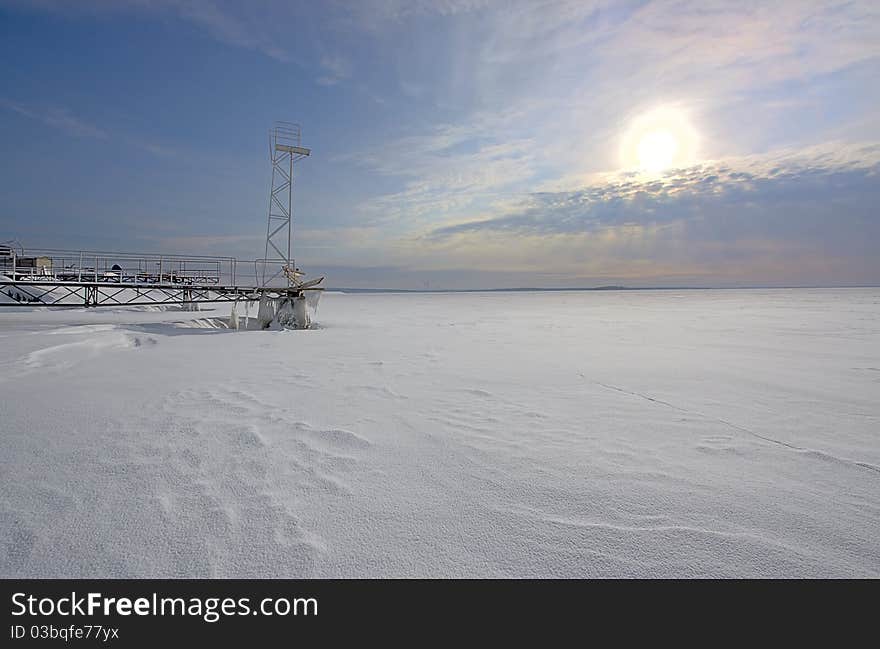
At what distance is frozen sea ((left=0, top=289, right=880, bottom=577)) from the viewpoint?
9.93 feet

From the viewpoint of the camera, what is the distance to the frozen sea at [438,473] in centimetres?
303

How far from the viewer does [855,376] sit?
9.01 meters

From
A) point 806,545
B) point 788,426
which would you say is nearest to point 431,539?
point 806,545

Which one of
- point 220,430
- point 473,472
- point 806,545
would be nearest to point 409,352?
point 220,430

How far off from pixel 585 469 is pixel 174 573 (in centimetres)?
342

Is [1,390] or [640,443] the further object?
[1,390]

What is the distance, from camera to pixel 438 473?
446 centimetres

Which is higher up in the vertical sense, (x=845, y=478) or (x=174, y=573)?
(x=845, y=478)

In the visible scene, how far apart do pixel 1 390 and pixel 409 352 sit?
823 centimetres

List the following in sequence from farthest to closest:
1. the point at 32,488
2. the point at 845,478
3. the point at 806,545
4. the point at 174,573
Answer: the point at 845,478 → the point at 32,488 → the point at 806,545 → the point at 174,573

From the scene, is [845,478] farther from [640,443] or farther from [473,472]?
[473,472]

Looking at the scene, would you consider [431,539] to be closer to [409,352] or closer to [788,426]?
[788,426]

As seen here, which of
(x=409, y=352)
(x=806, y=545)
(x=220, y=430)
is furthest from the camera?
(x=409, y=352)
